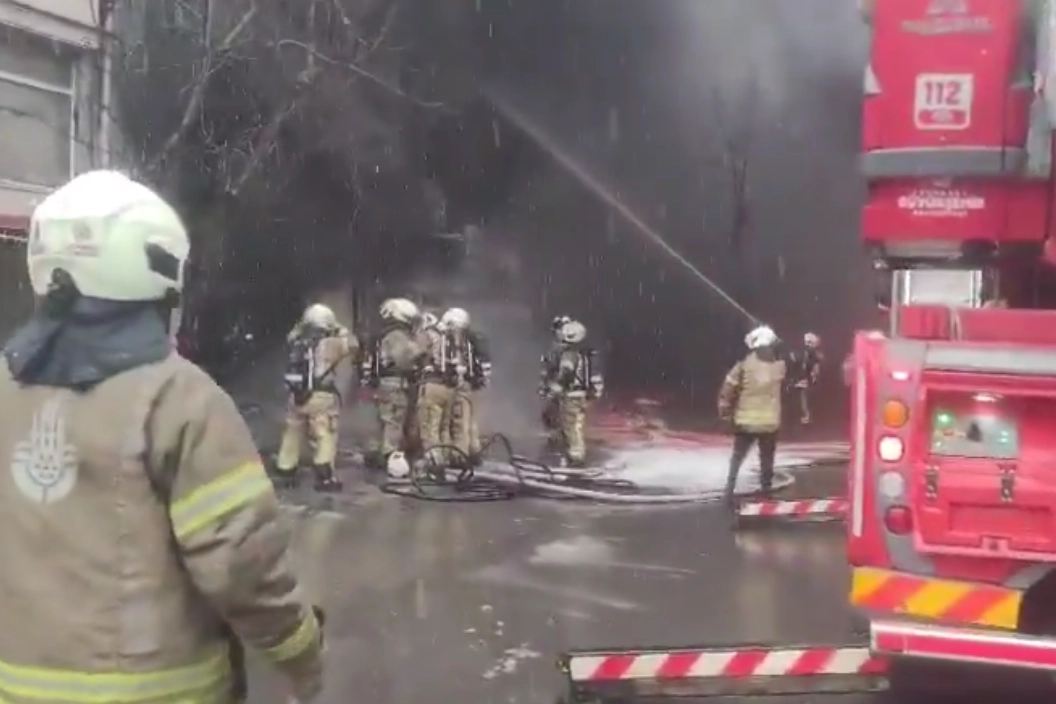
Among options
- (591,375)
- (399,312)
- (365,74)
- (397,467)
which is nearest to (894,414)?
(397,467)

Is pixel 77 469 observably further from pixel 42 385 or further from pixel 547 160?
pixel 547 160

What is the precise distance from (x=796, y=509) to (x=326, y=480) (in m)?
4.21

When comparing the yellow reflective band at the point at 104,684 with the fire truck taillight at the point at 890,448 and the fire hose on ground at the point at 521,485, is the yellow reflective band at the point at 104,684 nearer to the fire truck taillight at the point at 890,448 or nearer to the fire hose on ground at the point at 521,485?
the fire truck taillight at the point at 890,448

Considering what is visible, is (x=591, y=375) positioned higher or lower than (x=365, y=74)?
lower

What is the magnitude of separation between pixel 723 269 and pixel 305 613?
44.9ft

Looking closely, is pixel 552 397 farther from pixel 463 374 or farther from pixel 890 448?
pixel 890 448

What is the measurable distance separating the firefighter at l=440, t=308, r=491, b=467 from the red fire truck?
696 cm

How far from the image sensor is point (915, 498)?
4711 mm

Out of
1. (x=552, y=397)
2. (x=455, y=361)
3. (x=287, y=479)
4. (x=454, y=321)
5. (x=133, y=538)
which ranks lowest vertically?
(x=287, y=479)

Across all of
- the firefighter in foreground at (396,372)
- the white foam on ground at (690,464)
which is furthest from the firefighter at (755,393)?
the firefighter in foreground at (396,372)

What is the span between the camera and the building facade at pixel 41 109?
13.2 metres

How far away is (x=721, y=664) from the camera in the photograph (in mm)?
5324

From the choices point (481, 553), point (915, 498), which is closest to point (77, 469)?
point (915, 498)

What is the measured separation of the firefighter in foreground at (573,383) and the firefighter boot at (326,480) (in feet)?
8.85
